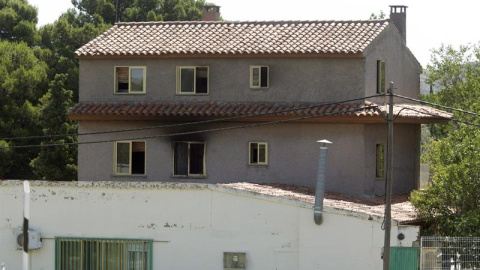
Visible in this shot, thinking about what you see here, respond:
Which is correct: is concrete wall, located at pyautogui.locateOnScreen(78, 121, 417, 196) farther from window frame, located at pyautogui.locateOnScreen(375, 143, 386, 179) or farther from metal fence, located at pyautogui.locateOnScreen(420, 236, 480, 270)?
metal fence, located at pyautogui.locateOnScreen(420, 236, 480, 270)

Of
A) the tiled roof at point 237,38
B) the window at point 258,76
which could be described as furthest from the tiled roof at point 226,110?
the tiled roof at point 237,38

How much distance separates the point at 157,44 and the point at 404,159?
381 inches

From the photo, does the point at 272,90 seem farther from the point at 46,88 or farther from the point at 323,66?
the point at 46,88

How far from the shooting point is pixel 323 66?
37406 mm

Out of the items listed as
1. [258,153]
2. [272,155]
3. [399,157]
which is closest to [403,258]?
[272,155]

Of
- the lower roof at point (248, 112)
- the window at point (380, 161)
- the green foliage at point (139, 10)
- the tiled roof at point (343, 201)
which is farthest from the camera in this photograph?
the green foliage at point (139, 10)

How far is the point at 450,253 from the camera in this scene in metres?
28.0

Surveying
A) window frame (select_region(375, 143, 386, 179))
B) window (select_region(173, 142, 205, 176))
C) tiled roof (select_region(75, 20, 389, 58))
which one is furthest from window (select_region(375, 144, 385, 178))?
window (select_region(173, 142, 205, 176))

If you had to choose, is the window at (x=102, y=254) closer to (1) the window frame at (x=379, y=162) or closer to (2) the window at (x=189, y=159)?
(2) the window at (x=189, y=159)

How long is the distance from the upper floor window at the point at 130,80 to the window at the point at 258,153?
4.52 meters

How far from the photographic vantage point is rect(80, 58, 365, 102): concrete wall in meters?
37.2

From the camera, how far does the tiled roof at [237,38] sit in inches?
1481

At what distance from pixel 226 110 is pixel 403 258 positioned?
1143cm

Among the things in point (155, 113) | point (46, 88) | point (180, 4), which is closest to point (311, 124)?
point (155, 113)
